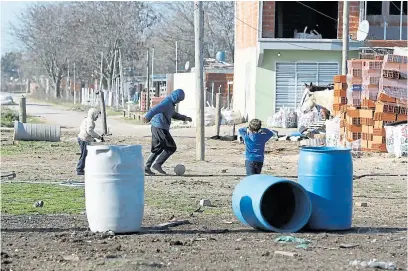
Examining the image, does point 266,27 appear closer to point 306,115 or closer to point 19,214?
point 306,115

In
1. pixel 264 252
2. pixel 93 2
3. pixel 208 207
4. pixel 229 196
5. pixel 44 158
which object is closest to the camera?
pixel 264 252

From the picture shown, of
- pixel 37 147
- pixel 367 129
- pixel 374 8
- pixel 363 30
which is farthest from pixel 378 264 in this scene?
pixel 374 8

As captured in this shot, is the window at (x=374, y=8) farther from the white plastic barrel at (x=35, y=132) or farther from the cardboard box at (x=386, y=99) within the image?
the cardboard box at (x=386, y=99)

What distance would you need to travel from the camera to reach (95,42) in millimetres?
78500

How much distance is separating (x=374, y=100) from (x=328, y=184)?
48.5 feet

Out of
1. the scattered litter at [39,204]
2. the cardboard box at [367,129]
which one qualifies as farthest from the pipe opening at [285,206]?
the cardboard box at [367,129]

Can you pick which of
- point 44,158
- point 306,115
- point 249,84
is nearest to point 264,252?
point 44,158

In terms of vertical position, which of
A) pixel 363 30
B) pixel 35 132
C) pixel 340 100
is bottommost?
pixel 35 132

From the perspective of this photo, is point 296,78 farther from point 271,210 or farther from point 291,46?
point 271,210

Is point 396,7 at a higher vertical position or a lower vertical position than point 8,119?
higher

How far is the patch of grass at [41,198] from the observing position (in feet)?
43.0

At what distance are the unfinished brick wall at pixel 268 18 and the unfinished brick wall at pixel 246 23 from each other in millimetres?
610

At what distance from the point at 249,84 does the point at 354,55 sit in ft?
19.5

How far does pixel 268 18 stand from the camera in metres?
39.1
